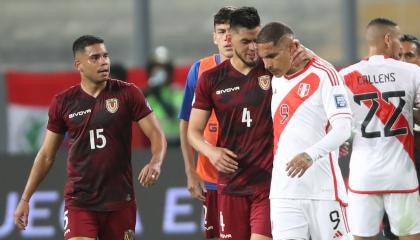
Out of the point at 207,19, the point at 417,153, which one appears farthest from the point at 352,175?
the point at 207,19

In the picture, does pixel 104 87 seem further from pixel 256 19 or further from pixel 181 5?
pixel 181 5

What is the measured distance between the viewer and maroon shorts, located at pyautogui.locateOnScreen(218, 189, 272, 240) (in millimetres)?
9164

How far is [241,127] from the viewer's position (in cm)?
919

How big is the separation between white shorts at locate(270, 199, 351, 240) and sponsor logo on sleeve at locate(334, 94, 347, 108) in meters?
0.74

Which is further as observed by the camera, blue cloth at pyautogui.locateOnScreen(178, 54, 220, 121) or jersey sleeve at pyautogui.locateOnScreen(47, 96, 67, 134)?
blue cloth at pyautogui.locateOnScreen(178, 54, 220, 121)

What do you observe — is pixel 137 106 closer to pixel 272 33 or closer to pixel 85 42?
pixel 85 42

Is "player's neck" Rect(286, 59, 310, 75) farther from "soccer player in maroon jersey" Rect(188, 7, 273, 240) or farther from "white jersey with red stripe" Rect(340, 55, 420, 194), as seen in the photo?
"white jersey with red stripe" Rect(340, 55, 420, 194)

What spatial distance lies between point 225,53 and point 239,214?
53.0 inches

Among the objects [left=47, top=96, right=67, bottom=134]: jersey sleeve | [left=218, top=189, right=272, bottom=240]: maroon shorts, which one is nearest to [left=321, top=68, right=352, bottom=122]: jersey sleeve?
[left=218, top=189, right=272, bottom=240]: maroon shorts

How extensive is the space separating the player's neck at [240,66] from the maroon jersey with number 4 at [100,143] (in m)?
0.82

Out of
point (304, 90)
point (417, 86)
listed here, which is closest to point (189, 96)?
point (304, 90)

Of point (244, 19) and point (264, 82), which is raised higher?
point (244, 19)

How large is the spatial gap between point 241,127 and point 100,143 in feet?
3.75

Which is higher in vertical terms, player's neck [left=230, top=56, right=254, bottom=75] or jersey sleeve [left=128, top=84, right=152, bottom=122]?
player's neck [left=230, top=56, right=254, bottom=75]
